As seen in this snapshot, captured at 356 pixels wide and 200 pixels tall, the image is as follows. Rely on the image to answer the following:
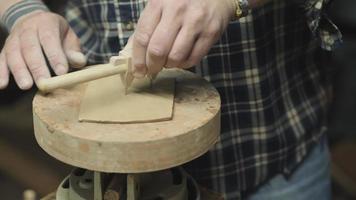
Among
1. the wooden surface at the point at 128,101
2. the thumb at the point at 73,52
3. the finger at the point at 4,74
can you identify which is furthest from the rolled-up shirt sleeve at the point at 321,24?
the finger at the point at 4,74

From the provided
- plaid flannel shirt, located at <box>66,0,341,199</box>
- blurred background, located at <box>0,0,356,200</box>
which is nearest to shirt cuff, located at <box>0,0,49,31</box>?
plaid flannel shirt, located at <box>66,0,341,199</box>

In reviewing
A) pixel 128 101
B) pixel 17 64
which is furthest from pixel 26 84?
pixel 128 101

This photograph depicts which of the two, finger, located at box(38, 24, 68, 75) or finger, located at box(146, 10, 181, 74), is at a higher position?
finger, located at box(146, 10, 181, 74)

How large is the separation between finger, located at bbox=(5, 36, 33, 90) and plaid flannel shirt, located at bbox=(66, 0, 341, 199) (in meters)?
0.18

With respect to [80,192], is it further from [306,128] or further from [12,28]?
[306,128]

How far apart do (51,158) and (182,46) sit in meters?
1.66

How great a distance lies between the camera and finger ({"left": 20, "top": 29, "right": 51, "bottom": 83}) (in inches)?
33.1

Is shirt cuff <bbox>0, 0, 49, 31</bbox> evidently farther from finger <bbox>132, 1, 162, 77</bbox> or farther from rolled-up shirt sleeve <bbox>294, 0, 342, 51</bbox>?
rolled-up shirt sleeve <bbox>294, 0, 342, 51</bbox>

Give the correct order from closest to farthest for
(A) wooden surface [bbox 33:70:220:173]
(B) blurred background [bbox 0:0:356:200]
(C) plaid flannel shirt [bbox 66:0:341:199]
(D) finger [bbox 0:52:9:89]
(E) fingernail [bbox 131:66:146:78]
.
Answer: (A) wooden surface [bbox 33:70:220:173] < (E) fingernail [bbox 131:66:146:78] < (D) finger [bbox 0:52:9:89] < (C) plaid flannel shirt [bbox 66:0:341:199] < (B) blurred background [bbox 0:0:356:200]

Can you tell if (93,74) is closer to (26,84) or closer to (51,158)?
(26,84)

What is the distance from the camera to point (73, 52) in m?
0.92

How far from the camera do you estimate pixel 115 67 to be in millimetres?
778

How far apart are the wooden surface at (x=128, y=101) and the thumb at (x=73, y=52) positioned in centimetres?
7

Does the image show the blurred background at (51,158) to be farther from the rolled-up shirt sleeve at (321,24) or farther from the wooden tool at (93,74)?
the wooden tool at (93,74)
